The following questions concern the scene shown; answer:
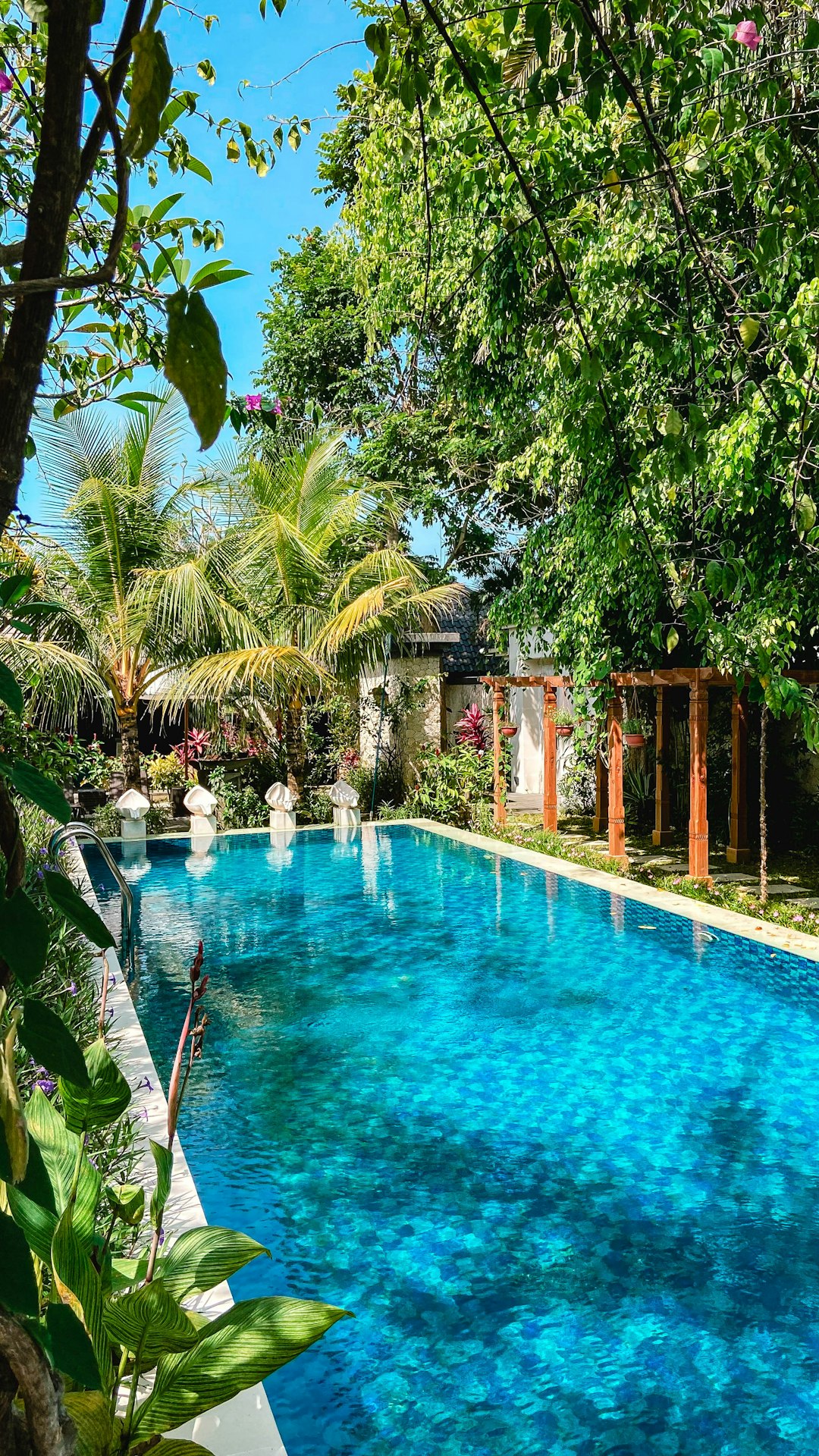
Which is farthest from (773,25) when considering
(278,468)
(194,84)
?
(278,468)

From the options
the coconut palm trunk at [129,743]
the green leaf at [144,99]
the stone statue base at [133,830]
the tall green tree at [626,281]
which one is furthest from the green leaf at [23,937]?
the coconut palm trunk at [129,743]

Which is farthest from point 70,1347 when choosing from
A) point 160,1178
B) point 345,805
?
point 345,805

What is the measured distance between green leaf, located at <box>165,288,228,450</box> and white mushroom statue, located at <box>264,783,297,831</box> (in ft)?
49.3

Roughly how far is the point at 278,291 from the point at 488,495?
23.4 ft

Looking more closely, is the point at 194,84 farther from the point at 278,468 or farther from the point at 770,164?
the point at 278,468

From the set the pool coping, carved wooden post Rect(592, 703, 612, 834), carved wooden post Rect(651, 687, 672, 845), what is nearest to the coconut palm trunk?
the pool coping

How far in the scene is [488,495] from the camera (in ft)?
62.2

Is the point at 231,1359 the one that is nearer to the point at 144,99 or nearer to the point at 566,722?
the point at 144,99

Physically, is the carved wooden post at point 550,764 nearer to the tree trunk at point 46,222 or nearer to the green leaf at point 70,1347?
the green leaf at point 70,1347

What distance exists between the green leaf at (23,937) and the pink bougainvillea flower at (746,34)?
2.63m

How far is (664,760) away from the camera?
13.1m

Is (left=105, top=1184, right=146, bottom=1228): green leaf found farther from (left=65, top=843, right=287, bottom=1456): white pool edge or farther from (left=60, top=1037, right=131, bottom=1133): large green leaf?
(left=65, top=843, right=287, bottom=1456): white pool edge

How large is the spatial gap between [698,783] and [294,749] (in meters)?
7.92

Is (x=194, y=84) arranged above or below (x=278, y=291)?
below
